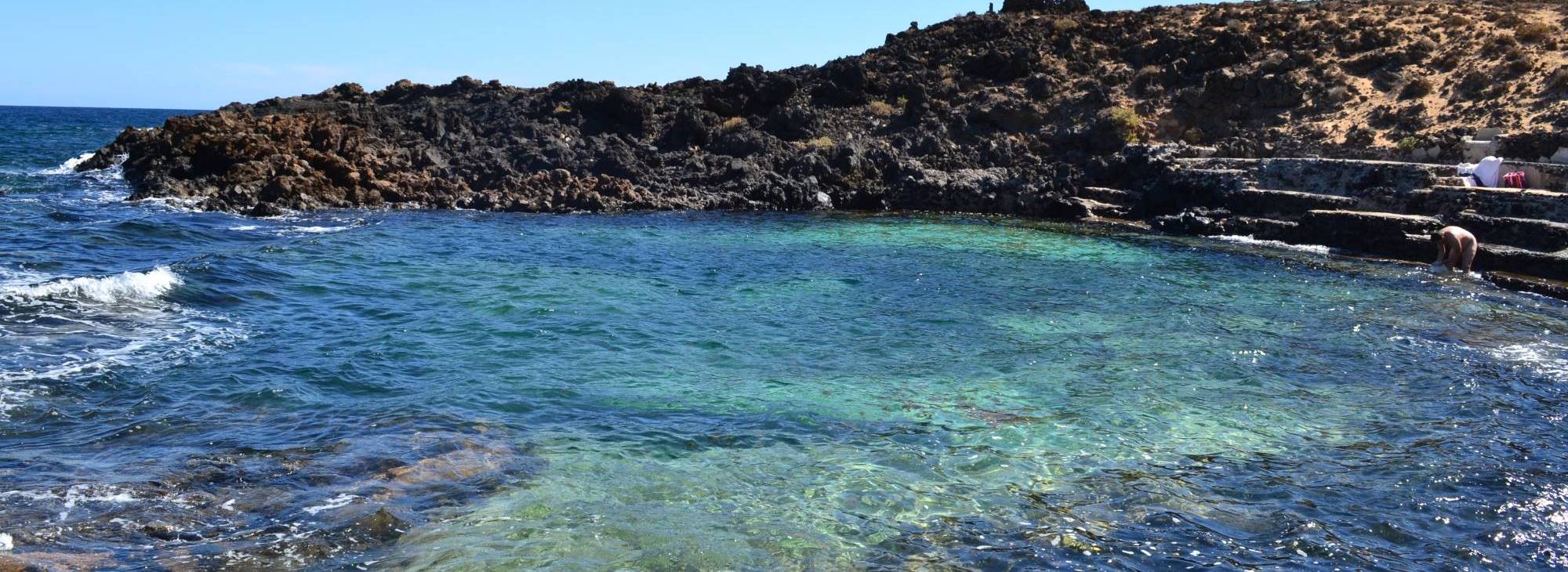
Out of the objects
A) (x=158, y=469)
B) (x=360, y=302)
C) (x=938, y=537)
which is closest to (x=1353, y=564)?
(x=938, y=537)

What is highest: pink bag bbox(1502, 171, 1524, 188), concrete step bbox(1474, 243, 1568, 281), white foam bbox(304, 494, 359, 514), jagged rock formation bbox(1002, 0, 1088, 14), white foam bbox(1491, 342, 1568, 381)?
jagged rock formation bbox(1002, 0, 1088, 14)

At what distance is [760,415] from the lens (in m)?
9.60

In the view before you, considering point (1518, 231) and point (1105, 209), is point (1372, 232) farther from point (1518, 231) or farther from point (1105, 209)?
point (1105, 209)

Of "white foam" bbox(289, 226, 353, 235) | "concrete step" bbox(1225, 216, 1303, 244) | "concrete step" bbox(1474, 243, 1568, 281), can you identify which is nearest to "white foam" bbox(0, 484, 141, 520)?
"white foam" bbox(289, 226, 353, 235)

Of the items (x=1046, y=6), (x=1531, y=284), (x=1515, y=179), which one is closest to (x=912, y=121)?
(x=1046, y=6)

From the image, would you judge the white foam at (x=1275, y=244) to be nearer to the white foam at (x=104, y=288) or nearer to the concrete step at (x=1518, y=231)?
the concrete step at (x=1518, y=231)

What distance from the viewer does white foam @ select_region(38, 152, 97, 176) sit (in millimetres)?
32719

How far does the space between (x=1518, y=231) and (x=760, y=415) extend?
16481 mm

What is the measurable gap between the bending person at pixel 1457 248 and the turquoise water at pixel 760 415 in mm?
1220

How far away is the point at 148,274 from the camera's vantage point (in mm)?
14828

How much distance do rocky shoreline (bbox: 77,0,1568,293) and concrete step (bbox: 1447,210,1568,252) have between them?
0.30 ft

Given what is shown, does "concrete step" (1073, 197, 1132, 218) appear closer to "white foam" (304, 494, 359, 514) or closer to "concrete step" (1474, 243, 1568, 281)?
"concrete step" (1474, 243, 1568, 281)

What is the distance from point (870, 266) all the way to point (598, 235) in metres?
6.82

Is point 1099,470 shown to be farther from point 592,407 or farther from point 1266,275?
point 1266,275
